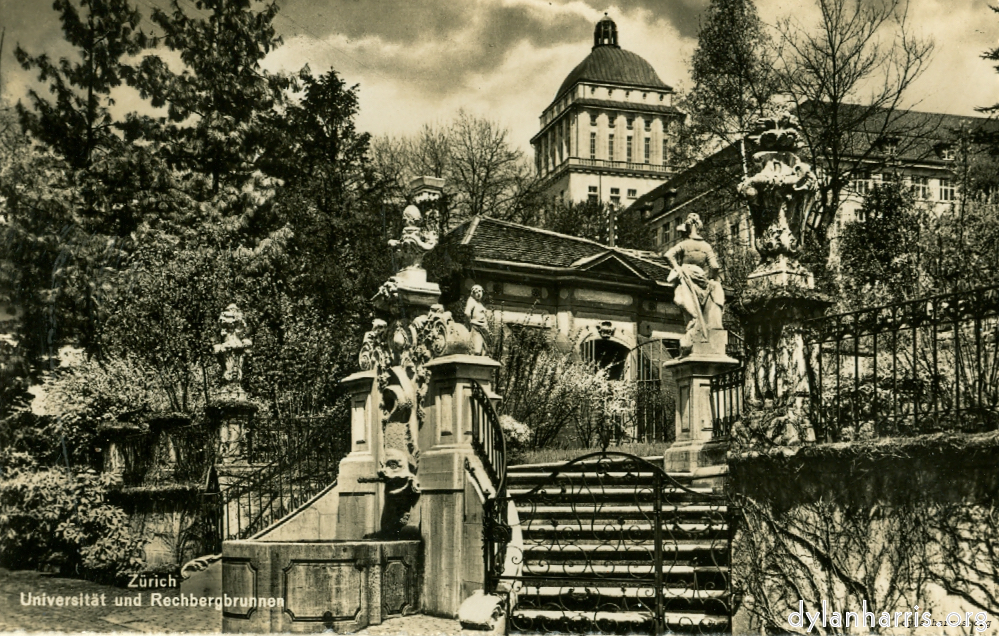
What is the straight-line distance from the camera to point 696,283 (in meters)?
12.4

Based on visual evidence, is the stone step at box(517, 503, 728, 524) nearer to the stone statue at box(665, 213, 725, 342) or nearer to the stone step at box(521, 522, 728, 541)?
the stone step at box(521, 522, 728, 541)

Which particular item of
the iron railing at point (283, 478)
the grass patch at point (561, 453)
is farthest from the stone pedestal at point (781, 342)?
the grass patch at point (561, 453)

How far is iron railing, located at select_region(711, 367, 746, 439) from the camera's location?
10867 millimetres

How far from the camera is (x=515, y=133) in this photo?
3288 cm

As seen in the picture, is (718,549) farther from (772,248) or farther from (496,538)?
(772,248)

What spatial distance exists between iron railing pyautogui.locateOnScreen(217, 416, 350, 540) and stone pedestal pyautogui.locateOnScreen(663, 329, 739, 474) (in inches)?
192

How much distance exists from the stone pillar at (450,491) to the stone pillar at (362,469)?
118cm

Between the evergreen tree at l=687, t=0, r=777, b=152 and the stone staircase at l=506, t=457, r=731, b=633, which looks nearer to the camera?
the stone staircase at l=506, t=457, r=731, b=633

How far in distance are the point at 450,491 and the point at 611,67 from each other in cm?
1869

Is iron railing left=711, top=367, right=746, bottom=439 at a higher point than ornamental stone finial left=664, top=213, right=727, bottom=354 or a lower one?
lower

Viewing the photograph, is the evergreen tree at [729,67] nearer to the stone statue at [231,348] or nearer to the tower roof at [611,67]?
the tower roof at [611,67]

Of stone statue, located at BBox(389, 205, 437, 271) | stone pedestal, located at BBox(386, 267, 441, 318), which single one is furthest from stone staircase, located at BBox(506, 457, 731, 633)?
stone statue, located at BBox(389, 205, 437, 271)

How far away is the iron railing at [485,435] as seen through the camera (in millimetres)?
10820

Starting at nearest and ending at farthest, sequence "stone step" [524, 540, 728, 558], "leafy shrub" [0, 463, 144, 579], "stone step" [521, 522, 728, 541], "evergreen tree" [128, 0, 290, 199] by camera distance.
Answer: "stone step" [524, 540, 728, 558]
"stone step" [521, 522, 728, 541]
"leafy shrub" [0, 463, 144, 579]
"evergreen tree" [128, 0, 290, 199]
